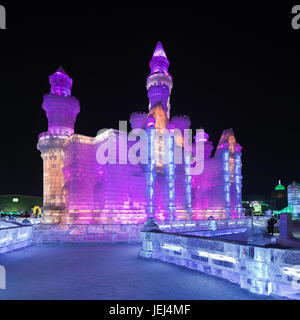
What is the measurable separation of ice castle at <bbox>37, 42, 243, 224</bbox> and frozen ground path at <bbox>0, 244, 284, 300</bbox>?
17.0m

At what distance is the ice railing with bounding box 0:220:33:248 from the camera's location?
1210 centimetres

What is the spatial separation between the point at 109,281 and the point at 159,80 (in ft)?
117

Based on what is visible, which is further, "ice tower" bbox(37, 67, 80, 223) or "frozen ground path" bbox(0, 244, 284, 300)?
"ice tower" bbox(37, 67, 80, 223)

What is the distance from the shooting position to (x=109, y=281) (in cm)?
687

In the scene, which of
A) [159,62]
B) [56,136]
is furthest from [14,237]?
[159,62]

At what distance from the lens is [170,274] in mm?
7777

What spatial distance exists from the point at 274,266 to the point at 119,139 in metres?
23.4

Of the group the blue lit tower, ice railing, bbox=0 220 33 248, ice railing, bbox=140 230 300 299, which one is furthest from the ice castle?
ice railing, bbox=140 230 300 299

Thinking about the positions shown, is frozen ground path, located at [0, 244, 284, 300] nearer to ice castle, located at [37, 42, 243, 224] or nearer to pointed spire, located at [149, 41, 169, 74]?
ice castle, located at [37, 42, 243, 224]

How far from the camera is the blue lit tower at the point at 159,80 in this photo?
3878 centimetres
